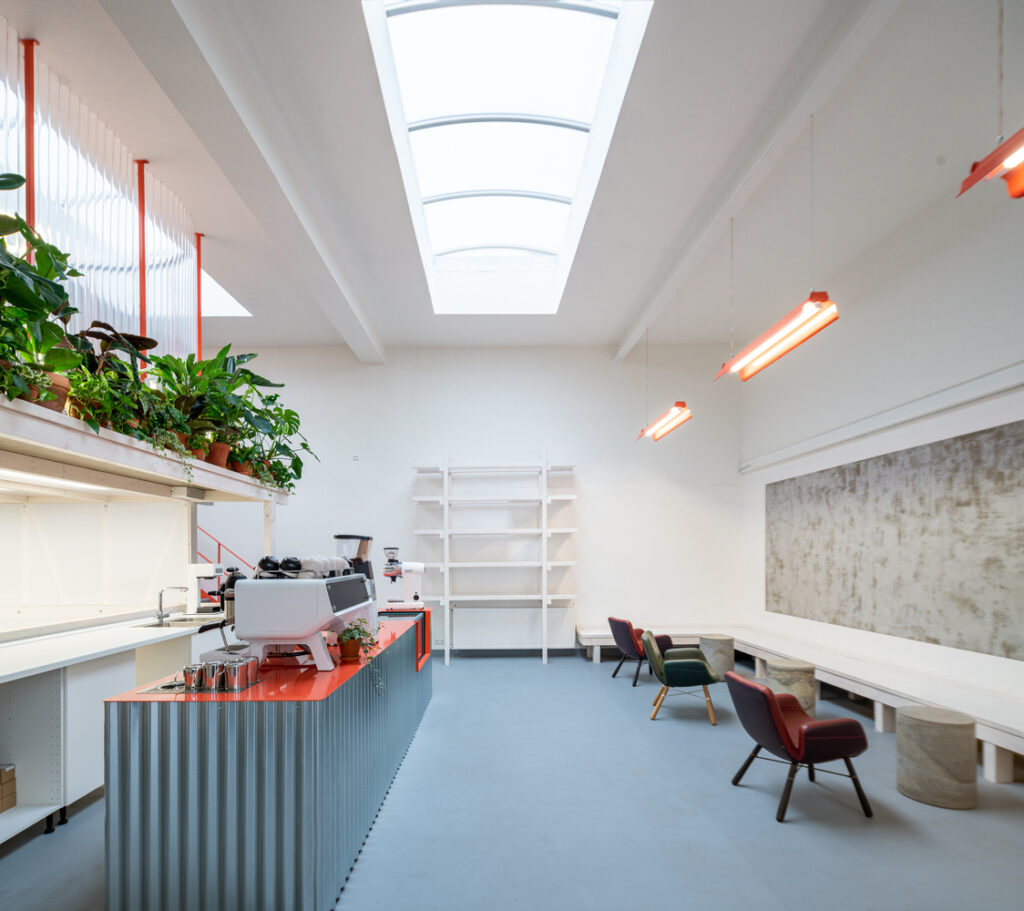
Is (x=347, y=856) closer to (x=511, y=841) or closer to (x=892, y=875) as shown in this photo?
(x=511, y=841)

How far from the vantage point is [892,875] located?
2932 mm

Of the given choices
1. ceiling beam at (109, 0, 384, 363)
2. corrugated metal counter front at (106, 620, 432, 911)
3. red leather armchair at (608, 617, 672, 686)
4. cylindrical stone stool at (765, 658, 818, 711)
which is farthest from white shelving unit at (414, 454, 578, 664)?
corrugated metal counter front at (106, 620, 432, 911)

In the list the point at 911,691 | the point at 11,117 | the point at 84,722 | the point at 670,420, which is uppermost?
Result: the point at 11,117

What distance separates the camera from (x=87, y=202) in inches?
154

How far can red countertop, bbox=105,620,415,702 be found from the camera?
2.51m

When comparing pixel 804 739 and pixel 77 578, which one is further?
pixel 77 578

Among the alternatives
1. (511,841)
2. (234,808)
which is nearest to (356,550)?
(511,841)

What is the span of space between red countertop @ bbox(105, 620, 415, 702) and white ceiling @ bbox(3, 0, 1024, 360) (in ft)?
8.92

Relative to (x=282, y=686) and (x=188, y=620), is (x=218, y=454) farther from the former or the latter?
(x=282, y=686)

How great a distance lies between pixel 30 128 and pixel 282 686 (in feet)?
10.1

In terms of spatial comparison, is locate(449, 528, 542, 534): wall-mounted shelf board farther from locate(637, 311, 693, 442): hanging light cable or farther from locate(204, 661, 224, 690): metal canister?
locate(204, 661, 224, 690): metal canister

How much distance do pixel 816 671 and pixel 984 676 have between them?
1343 mm

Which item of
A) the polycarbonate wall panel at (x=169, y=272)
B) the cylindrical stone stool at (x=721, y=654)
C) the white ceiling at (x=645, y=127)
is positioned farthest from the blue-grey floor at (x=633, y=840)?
the white ceiling at (x=645, y=127)

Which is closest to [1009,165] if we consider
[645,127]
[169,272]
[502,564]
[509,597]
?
[645,127]
